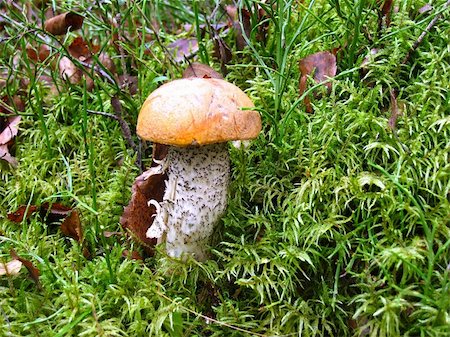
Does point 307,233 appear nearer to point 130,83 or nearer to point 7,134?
point 130,83

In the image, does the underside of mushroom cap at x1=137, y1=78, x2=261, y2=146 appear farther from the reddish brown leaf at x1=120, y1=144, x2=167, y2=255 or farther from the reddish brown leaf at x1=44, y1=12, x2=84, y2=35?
the reddish brown leaf at x1=44, y1=12, x2=84, y2=35

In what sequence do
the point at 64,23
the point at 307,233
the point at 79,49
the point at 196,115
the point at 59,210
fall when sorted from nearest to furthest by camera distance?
the point at 196,115 < the point at 307,233 < the point at 59,210 < the point at 64,23 < the point at 79,49

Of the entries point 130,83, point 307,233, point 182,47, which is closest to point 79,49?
point 130,83

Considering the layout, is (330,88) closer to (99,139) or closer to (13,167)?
(99,139)

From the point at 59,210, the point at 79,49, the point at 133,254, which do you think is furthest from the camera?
the point at 79,49

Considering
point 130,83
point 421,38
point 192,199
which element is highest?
point 421,38

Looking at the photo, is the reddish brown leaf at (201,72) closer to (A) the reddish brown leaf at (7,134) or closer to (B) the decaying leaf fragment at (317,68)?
(B) the decaying leaf fragment at (317,68)

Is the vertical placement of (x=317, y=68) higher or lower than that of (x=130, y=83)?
higher

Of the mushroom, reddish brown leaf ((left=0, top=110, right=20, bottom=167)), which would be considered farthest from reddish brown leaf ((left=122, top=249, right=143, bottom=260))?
reddish brown leaf ((left=0, top=110, right=20, bottom=167))
